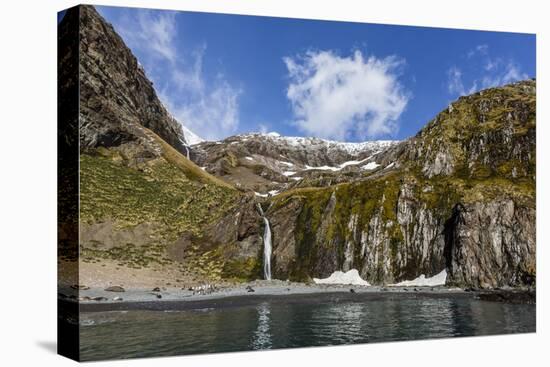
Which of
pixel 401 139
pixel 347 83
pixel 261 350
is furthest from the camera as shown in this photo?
pixel 401 139

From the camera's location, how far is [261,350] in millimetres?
26156

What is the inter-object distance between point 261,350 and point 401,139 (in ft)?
39.7

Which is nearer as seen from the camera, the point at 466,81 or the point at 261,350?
the point at 261,350

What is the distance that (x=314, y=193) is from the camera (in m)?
33.8

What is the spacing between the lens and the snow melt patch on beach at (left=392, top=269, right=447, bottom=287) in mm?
32688

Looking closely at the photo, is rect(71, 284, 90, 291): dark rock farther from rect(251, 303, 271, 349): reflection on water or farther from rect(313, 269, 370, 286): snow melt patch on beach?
rect(313, 269, 370, 286): snow melt patch on beach

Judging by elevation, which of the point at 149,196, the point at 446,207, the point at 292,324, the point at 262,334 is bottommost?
the point at 262,334

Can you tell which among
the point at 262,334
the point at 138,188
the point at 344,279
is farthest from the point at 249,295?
the point at 138,188

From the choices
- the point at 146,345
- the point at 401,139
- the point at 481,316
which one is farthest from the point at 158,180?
the point at 481,316

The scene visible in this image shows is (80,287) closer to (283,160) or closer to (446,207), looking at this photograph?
(283,160)

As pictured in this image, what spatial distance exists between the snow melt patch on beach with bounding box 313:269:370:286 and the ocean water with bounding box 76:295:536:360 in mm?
815

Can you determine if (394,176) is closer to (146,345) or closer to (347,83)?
(347,83)

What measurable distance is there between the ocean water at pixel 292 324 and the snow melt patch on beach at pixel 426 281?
0.86 meters

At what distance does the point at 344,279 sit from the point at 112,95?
12091 mm
